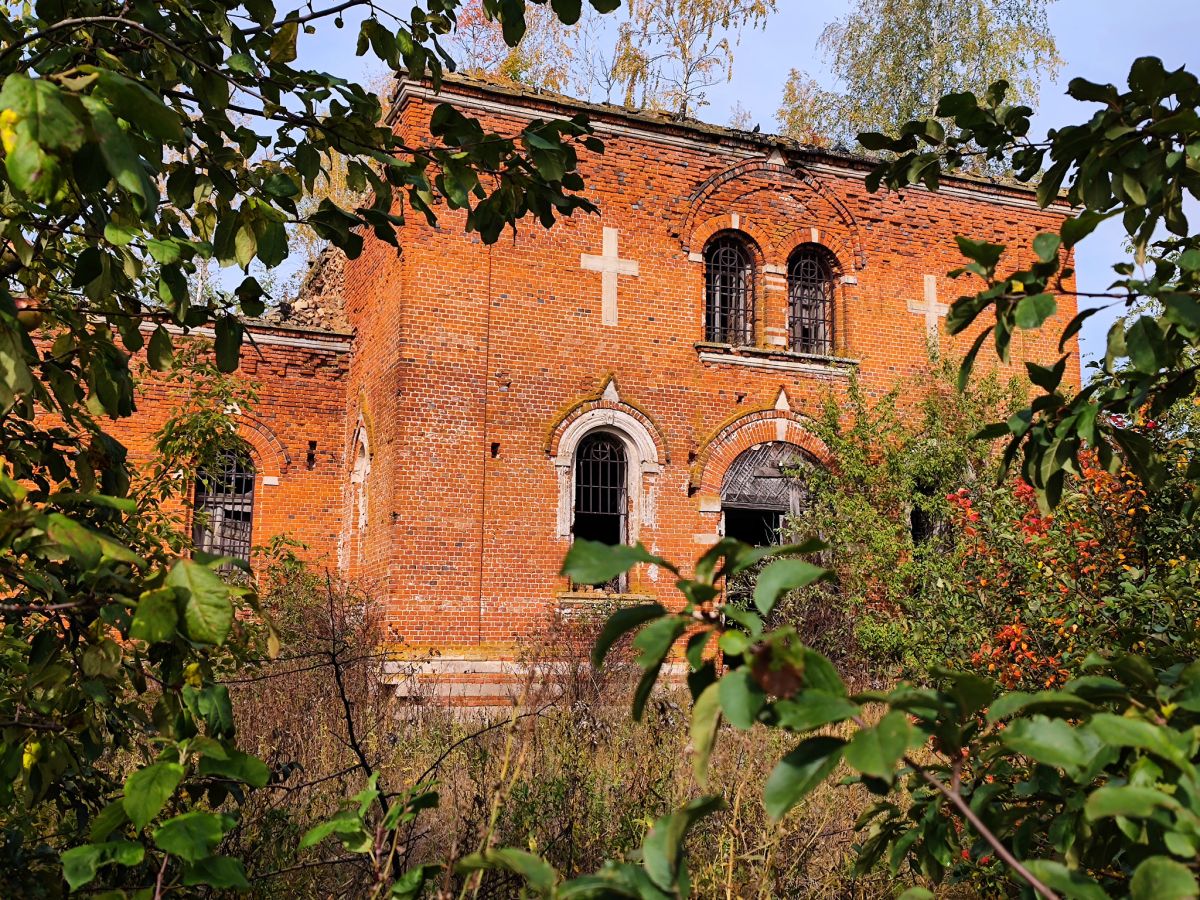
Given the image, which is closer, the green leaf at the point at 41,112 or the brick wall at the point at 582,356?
the green leaf at the point at 41,112

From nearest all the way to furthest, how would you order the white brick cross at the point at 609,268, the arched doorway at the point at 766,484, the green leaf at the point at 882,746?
the green leaf at the point at 882,746
the white brick cross at the point at 609,268
the arched doorway at the point at 766,484

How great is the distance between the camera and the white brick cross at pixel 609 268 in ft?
45.5

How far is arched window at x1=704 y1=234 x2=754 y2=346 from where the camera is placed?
48.9ft

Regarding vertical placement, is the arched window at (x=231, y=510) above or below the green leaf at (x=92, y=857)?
above

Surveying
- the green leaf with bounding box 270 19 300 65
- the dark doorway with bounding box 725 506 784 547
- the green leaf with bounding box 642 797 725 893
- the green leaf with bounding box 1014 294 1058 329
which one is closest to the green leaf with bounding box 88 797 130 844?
the green leaf with bounding box 642 797 725 893

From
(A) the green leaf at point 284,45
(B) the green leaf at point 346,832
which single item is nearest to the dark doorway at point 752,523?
(A) the green leaf at point 284,45

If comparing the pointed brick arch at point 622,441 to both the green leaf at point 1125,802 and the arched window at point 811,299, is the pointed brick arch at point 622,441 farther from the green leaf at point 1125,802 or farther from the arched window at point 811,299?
the green leaf at point 1125,802

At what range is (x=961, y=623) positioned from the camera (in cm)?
721

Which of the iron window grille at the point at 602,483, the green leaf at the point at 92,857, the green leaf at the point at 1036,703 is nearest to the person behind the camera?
the green leaf at the point at 1036,703

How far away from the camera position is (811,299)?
15.4 metres

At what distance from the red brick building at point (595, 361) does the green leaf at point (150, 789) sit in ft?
34.7

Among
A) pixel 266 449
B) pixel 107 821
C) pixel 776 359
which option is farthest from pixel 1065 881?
pixel 266 449

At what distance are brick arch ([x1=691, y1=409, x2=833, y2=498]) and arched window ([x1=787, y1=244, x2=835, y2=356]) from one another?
4.37ft

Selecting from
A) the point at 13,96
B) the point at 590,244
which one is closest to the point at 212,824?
the point at 13,96
